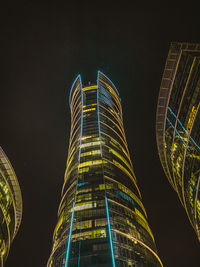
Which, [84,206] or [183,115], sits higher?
[183,115]

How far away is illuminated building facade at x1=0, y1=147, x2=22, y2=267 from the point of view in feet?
219

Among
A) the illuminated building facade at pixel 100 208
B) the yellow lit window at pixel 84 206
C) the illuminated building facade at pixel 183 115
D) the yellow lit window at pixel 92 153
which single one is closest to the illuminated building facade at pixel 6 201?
the illuminated building facade at pixel 100 208

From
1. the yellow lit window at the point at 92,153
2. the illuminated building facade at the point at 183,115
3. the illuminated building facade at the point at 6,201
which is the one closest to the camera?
the illuminated building facade at the point at 183,115

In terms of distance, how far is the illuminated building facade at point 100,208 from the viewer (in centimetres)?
4409

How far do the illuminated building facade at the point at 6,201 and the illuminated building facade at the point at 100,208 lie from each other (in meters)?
17.7

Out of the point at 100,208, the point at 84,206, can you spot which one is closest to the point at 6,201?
the point at 84,206

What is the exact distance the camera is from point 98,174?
Result: 64.9m

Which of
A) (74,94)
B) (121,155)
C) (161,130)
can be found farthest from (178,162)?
(74,94)

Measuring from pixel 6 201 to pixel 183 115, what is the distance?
56751 mm

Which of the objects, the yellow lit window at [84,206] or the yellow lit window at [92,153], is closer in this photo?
the yellow lit window at [84,206]

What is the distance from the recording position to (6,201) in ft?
232

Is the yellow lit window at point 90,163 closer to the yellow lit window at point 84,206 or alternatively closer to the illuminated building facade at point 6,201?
the yellow lit window at point 84,206

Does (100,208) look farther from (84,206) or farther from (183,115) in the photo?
(183,115)

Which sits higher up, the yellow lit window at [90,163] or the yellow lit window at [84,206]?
the yellow lit window at [90,163]
